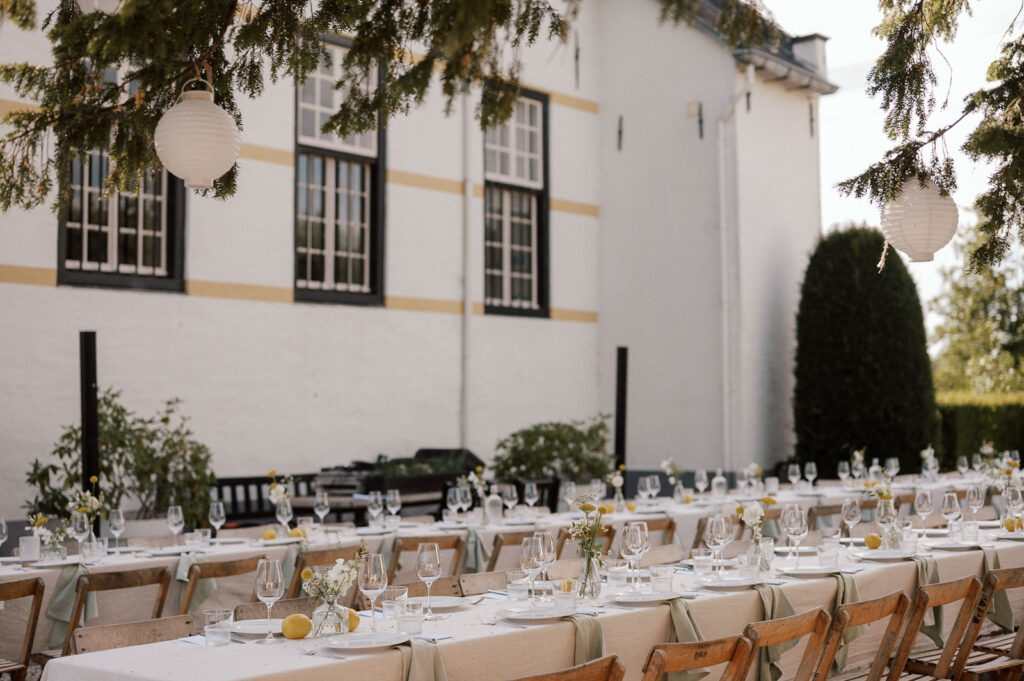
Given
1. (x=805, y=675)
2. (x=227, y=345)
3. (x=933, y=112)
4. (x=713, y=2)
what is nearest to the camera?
(x=805, y=675)

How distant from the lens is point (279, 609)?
404 cm

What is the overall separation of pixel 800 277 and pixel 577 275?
2.73m

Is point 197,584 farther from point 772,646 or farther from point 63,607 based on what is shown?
point 772,646

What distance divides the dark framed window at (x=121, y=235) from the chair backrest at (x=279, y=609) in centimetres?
672

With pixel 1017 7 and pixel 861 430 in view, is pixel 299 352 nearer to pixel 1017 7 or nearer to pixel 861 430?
pixel 861 430

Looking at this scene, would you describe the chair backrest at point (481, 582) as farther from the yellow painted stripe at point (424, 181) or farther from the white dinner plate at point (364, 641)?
the yellow painted stripe at point (424, 181)

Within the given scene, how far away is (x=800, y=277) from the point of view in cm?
1411

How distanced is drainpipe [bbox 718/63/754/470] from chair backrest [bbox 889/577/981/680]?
8545mm

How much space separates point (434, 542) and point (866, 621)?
9.84 ft

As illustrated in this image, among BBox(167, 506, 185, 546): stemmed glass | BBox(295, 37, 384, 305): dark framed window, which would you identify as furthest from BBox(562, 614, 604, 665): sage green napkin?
BBox(295, 37, 384, 305): dark framed window

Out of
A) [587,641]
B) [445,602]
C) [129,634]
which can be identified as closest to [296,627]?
[129,634]

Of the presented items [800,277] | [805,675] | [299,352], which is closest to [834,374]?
[800,277]

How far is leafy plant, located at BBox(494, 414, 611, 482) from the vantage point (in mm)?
10969

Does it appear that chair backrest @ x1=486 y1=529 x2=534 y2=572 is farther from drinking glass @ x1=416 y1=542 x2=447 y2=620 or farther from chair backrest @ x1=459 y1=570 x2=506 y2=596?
drinking glass @ x1=416 y1=542 x2=447 y2=620
